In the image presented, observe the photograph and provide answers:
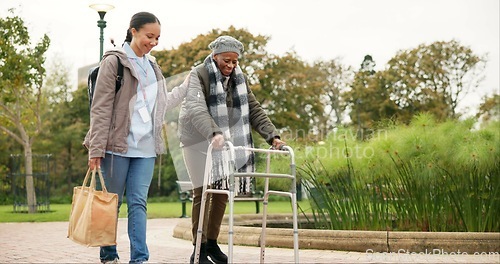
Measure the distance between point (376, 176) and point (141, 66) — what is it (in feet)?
13.9

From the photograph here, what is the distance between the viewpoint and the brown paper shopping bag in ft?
14.4

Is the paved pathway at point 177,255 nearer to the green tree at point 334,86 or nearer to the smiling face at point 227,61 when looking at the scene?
the smiling face at point 227,61

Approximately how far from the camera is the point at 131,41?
4.95 metres

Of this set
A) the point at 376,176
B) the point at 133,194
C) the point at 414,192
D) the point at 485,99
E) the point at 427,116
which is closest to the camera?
the point at 133,194

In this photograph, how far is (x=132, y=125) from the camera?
15.7 ft

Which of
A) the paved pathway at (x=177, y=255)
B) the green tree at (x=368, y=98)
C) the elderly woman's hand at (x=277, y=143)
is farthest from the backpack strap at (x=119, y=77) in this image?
the green tree at (x=368, y=98)

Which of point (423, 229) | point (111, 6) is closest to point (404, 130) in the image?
point (423, 229)

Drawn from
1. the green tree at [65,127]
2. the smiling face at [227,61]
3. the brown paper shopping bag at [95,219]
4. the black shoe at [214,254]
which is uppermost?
the green tree at [65,127]

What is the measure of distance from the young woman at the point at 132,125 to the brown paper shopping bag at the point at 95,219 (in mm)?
203

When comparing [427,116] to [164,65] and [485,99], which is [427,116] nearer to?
[164,65]

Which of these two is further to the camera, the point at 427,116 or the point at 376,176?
the point at 427,116

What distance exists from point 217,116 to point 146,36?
74cm

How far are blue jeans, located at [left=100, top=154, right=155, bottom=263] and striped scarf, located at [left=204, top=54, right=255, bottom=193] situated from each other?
1.52ft

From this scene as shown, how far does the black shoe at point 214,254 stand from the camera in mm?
5391
